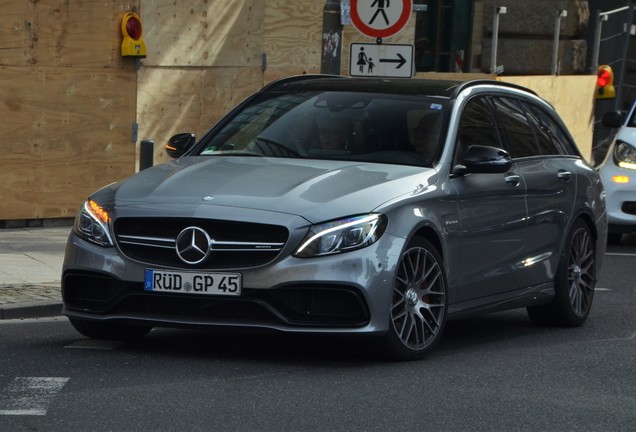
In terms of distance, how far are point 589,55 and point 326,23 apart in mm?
13439

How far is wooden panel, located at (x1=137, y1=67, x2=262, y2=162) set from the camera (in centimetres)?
1747

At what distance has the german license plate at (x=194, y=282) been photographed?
8.47 meters

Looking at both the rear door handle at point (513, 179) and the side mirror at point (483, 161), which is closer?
the side mirror at point (483, 161)

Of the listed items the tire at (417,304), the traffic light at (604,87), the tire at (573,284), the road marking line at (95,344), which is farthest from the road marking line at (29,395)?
the traffic light at (604,87)

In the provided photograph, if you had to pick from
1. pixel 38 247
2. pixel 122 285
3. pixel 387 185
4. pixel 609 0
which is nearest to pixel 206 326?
pixel 122 285

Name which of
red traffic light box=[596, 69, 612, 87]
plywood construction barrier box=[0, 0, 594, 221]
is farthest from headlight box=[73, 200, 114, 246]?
red traffic light box=[596, 69, 612, 87]

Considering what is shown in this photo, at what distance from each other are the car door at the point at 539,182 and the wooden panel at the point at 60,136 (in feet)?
21.2

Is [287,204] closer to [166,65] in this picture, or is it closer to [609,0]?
[166,65]

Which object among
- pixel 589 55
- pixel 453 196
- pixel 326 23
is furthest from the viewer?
pixel 589 55

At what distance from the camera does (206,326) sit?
28.2 feet

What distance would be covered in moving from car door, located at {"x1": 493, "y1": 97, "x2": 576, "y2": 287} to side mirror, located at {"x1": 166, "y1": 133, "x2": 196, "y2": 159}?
1.92 metres

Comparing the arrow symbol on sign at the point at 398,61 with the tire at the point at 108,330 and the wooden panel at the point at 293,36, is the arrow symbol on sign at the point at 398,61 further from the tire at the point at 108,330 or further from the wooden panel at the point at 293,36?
the tire at the point at 108,330

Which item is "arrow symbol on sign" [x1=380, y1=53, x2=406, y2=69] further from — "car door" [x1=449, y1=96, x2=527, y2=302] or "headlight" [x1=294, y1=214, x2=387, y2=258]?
"headlight" [x1=294, y1=214, x2=387, y2=258]

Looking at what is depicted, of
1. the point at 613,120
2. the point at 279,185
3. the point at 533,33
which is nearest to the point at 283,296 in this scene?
the point at 279,185
